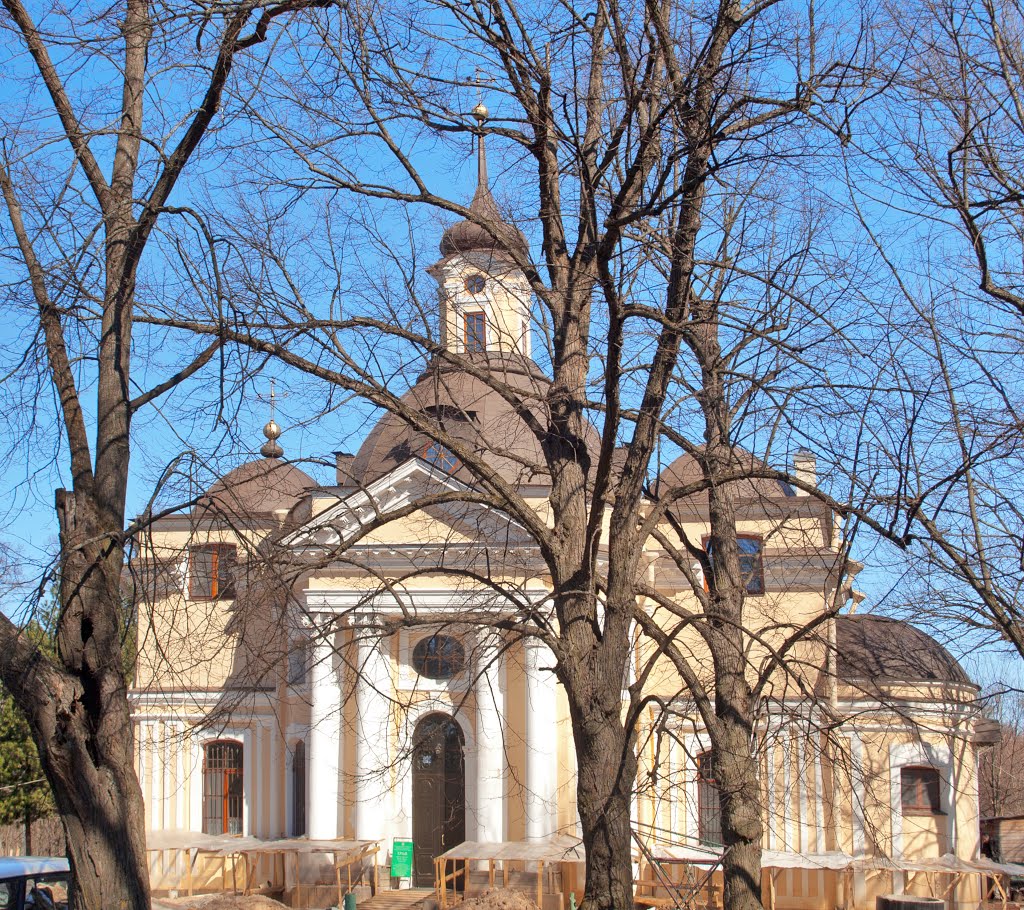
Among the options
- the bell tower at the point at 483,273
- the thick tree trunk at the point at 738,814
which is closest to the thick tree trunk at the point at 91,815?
the bell tower at the point at 483,273

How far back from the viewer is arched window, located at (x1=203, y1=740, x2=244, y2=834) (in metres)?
30.1

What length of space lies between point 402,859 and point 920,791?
10.8 metres

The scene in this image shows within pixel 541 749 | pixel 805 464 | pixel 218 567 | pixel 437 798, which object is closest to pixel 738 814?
pixel 805 464

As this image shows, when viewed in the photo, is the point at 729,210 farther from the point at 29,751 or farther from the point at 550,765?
the point at 29,751

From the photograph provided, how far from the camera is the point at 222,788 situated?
30.4m

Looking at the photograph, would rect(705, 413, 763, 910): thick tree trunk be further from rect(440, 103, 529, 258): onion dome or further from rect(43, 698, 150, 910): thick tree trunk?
rect(43, 698, 150, 910): thick tree trunk

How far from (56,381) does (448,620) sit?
127 inches

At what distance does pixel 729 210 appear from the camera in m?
9.59

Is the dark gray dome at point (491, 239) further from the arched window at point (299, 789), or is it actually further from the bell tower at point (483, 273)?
the arched window at point (299, 789)

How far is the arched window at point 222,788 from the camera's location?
3011 cm

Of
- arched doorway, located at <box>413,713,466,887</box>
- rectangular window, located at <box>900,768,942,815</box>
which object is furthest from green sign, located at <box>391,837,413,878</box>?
rectangular window, located at <box>900,768,942,815</box>

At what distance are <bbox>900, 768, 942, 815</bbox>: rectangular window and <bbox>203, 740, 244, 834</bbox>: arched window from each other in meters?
14.6

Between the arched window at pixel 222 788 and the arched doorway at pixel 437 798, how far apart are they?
14.9 ft

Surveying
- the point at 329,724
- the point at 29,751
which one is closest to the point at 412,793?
the point at 329,724
